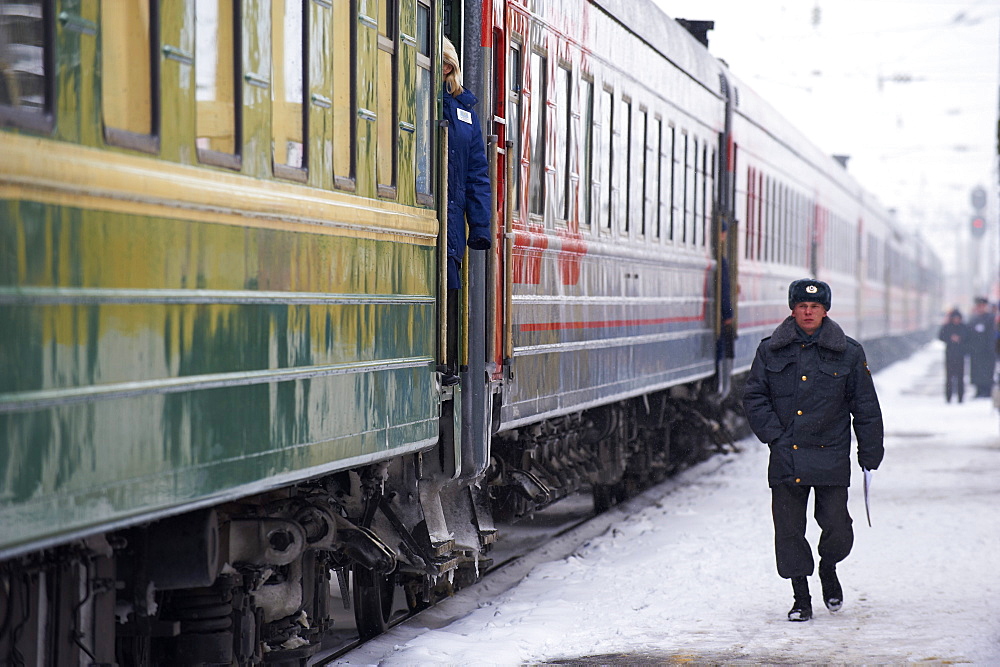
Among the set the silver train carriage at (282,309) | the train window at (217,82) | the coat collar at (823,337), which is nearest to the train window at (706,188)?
the silver train carriage at (282,309)

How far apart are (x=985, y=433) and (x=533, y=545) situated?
12.5m

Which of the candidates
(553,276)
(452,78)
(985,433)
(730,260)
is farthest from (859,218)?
(452,78)

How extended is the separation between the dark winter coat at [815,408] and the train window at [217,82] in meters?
4.01

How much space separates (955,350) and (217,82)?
85.3 feet

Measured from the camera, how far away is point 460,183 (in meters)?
7.56

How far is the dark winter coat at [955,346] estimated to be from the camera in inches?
1150

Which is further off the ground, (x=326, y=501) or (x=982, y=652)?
(x=326, y=501)

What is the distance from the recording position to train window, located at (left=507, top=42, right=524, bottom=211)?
8602mm

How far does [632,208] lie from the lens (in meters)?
11.9

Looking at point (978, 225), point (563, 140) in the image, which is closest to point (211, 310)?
point (563, 140)

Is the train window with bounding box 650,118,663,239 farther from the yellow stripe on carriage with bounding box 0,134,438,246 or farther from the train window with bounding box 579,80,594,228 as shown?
the yellow stripe on carriage with bounding box 0,134,438,246

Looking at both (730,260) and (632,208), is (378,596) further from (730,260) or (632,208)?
(730,260)

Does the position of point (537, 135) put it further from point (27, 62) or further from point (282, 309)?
point (27, 62)

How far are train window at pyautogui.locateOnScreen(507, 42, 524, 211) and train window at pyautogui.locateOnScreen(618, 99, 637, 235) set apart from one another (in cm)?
268
